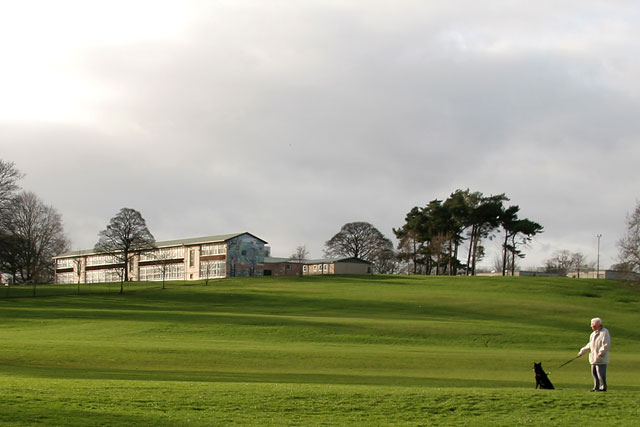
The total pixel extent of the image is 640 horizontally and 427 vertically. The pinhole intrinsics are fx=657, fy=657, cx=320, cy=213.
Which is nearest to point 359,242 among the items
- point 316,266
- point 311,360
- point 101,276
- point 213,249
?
point 316,266

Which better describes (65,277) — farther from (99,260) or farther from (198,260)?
(198,260)

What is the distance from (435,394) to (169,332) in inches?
1273

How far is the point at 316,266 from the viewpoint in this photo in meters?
137

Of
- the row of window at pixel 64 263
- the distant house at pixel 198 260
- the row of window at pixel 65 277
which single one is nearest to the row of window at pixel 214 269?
the distant house at pixel 198 260

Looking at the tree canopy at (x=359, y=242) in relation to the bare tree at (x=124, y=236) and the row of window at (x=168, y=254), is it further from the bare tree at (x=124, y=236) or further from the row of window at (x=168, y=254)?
the bare tree at (x=124, y=236)

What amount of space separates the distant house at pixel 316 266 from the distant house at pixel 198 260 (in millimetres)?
7002

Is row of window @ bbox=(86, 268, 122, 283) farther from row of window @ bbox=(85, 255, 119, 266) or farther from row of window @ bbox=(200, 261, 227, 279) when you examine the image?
row of window @ bbox=(200, 261, 227, 279)

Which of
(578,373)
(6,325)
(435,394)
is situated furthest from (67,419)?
(6,325)

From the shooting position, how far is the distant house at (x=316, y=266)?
130375 mm

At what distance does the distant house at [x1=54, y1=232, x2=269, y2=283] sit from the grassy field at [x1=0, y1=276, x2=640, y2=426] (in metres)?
35.5

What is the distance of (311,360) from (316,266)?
4100 inches

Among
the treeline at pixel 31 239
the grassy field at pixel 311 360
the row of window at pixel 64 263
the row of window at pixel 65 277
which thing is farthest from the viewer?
the row of window at pixel 64 263

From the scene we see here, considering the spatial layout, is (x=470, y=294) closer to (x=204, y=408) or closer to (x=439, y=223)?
(x=439, y=223)

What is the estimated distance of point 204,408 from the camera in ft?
51.5
